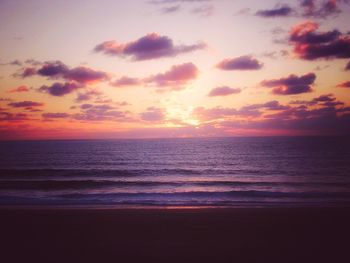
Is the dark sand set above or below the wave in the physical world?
above

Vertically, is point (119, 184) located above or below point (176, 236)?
below

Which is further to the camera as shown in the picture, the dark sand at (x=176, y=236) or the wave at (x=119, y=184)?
the wave at (x=119, y=184)

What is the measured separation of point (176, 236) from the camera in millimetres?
8859

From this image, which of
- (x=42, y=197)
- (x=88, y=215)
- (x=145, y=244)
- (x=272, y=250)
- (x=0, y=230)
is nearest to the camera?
(x=272, y=250)

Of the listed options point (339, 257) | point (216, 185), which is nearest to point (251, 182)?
point (216, 185)

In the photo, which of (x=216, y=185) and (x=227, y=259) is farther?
(x=216, y=185)

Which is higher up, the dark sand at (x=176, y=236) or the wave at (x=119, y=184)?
the dark sand at (x=176, y=236)

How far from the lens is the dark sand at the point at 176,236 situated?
7.12 m

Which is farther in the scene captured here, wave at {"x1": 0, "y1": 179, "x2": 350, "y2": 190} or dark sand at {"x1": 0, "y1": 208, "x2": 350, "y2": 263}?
wave at {"x1": 0, "y1": 179, "x2": 350, "y2": 190}

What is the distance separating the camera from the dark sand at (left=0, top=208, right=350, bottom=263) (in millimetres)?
7117

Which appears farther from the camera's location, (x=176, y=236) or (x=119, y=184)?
(x=119, y=184)

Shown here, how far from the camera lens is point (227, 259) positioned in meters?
6.86

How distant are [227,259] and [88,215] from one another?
7449 millimetres

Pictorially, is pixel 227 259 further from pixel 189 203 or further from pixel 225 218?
pixel 189 203
